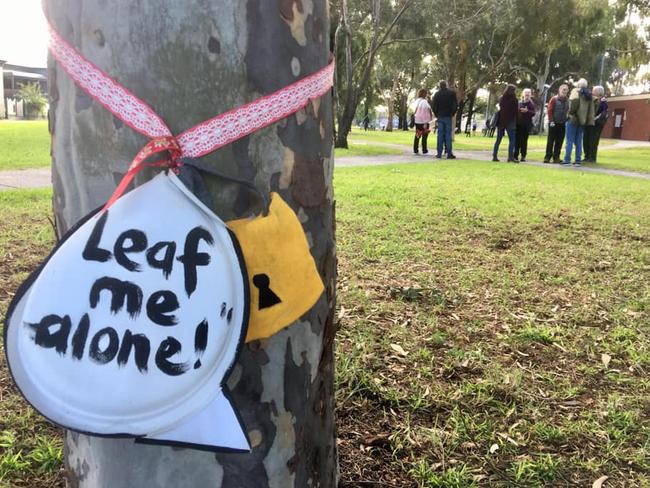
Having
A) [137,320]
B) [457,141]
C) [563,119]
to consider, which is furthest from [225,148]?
[457,141]

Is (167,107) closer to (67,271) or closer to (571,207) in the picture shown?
(67,271)

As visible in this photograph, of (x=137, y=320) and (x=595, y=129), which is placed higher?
(x=595, y=129)

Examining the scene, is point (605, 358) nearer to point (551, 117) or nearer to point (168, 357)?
point (168, 357)

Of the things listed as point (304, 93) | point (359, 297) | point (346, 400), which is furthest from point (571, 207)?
point (304, 93)

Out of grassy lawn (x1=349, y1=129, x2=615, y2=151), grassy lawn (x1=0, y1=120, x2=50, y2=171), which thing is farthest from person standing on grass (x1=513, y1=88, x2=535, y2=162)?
grassy lawn (x1=0, y1=120, x2=50, y2=171)

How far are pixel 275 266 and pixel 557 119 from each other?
1355cm

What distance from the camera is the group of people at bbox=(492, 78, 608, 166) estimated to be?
1257cm

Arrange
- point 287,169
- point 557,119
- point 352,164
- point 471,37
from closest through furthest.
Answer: point 287,169, point 352,164, point 557,119, point 471,37

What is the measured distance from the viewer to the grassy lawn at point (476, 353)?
2.21m

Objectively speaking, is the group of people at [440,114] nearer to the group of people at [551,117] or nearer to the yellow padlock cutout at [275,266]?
the group of people at [551,117]

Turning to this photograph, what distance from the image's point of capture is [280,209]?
4.00 ft

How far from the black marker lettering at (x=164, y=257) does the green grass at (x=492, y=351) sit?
4.56 ft

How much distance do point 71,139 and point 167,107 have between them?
226 millimetres

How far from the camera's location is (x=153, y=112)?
1.10 metres
